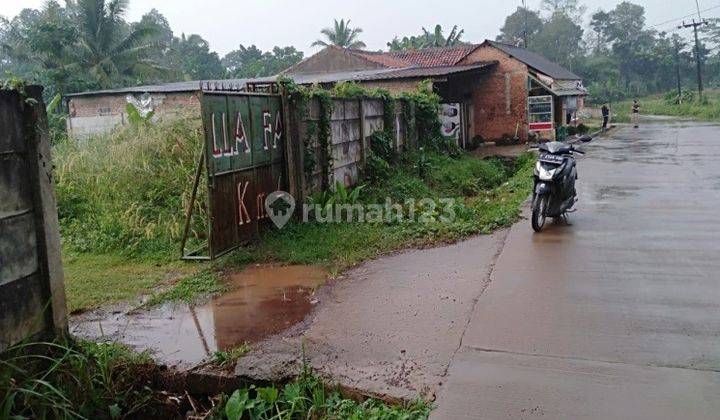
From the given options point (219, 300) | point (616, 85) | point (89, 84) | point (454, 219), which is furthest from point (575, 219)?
point (616, 85)

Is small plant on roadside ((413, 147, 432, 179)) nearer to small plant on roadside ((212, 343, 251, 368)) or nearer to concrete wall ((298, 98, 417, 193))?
concrete wall ((298, 98, 417, 193))

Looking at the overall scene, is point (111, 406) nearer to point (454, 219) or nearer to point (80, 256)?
point (80, 256)

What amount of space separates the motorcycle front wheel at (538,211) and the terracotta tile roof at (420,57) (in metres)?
19.7

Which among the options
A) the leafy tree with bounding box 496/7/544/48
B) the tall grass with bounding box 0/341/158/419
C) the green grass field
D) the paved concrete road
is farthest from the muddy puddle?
the leafy tree with bounding box 496/7/544/48

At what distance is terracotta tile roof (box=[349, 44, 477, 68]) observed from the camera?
28566mm

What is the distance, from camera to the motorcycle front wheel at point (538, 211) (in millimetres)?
7969

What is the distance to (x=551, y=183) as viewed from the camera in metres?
8.11

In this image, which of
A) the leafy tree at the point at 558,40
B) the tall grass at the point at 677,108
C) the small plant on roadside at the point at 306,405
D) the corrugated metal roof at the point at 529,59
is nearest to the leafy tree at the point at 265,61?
the corrugated metal roof at the point at 529,59

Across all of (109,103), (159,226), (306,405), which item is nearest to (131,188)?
(159,226)

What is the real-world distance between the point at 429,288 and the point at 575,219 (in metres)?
3.86

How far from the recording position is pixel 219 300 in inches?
234

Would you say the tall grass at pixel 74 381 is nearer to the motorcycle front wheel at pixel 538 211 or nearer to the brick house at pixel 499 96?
the motorcycle front wheel at pixel 538 211

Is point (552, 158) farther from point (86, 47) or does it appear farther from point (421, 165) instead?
point (86, 47)

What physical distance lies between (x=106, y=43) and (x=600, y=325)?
3049 centimetres
